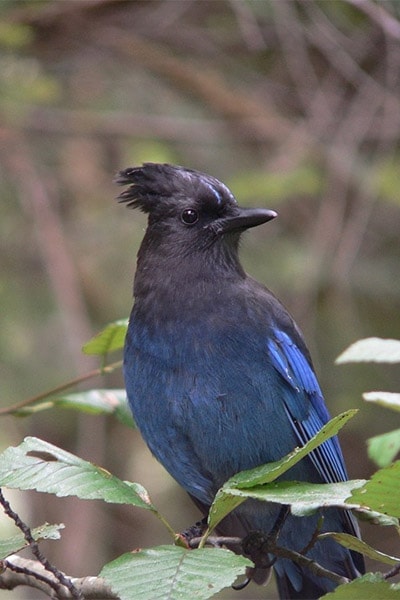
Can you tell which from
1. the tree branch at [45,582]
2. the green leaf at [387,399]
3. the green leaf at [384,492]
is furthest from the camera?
the tree branch at [45,582]

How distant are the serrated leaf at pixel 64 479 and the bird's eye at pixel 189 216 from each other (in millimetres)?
1416

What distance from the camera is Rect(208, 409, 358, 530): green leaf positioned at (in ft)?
6.98

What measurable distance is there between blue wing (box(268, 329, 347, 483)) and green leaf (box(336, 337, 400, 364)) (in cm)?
58

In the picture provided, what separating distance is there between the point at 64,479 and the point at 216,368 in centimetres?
103

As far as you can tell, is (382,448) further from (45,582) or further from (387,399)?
(45,582)

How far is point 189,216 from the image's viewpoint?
3.65 metres

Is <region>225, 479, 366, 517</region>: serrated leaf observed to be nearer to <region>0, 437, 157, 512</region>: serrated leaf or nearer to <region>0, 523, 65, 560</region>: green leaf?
<region>0, 437, 157, 512</region>: serrated leaf

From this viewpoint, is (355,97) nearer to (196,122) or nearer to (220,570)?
(196,122)

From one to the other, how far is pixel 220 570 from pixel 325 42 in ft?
14.0

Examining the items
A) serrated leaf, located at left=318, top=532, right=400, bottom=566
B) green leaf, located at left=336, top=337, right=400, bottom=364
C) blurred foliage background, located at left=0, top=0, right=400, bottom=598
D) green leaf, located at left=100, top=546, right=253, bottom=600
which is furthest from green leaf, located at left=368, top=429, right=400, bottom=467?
blurred foliage background, located at left=0, top=0, right=400, bottom=598

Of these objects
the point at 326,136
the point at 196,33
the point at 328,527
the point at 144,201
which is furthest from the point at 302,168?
the point at 328,527

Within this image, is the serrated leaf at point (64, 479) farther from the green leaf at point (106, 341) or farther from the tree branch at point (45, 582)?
the green leaf at point (106, 341)

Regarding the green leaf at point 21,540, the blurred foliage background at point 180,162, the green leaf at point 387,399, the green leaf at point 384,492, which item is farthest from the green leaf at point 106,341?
the blurred foliage background at point 180,162

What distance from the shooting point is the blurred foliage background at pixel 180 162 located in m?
5.81
